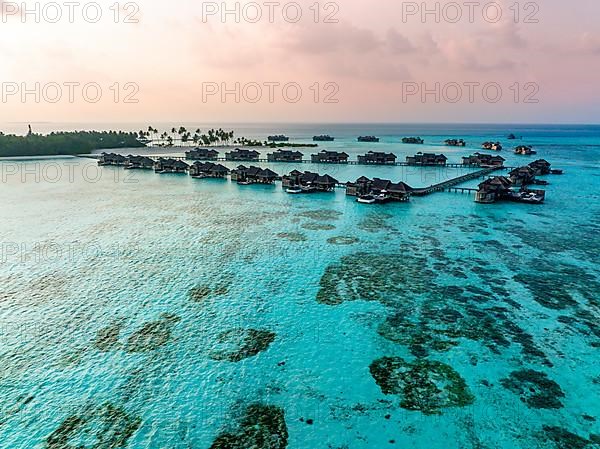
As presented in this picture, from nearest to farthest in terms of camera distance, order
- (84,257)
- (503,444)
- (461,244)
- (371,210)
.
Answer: (503,444) < (84,257) < (461,244) < (371,210)

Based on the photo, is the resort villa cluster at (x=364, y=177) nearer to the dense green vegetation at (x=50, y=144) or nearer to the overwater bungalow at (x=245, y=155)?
the overwater bungalow at (x=245, y=155)

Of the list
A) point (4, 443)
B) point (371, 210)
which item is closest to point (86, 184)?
point (371, 210)

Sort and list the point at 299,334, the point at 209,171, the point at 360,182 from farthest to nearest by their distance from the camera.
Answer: the point at 209,171 < the point at 360,182 < the point at 299,334

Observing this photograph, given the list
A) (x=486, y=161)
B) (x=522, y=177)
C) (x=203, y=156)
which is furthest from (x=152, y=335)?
(x=486, y=161)

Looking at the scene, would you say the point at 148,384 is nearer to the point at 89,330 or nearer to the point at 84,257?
the point at 89,330

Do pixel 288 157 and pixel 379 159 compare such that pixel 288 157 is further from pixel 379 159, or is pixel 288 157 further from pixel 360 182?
pixel 360 182
